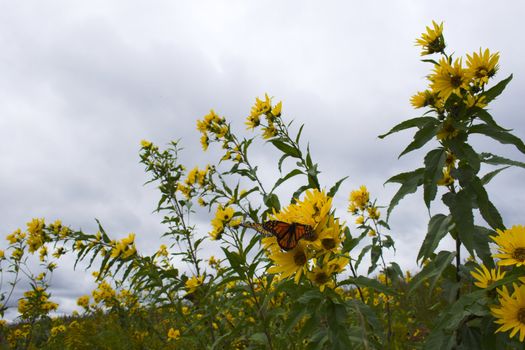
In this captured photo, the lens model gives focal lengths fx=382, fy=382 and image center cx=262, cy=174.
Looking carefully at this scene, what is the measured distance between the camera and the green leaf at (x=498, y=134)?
189 cm

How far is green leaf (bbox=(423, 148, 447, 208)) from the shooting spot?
186 cm

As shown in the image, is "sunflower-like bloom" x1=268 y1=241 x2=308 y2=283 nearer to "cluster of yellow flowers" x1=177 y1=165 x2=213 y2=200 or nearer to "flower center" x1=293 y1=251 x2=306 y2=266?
"flower center" x1=293 y1=251 x2=306 y2=266

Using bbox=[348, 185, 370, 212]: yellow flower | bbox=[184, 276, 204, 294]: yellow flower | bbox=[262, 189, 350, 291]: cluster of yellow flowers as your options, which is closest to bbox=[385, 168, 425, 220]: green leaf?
bbox=[262, 189, 350, 291]: cluster of yellow flowers

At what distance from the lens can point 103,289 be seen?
7.71m

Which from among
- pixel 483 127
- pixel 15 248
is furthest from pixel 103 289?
pixel 483 127

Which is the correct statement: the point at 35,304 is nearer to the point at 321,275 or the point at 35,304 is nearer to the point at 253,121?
the point at 253,121

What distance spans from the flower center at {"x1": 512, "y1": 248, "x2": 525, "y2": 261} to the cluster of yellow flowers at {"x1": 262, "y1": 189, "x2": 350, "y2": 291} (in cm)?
69

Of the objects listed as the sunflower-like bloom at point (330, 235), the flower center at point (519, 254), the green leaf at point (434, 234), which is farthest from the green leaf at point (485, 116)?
the sunflower-like bloom at point (330, 235)

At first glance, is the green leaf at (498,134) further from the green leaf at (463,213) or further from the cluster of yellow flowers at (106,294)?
the cluster of yellow flowers at (106,294)

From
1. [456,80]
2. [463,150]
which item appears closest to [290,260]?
[463,150]

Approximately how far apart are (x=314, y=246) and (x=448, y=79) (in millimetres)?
1279

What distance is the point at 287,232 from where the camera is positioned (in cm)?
163

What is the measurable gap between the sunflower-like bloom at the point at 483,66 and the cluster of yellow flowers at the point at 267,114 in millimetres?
1744

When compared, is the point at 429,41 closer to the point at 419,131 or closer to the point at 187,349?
the point at 419,131
